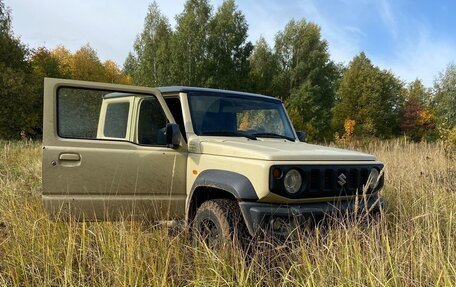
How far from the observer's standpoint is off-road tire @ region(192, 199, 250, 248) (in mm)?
3344

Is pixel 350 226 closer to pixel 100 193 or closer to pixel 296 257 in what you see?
pixel 296 257

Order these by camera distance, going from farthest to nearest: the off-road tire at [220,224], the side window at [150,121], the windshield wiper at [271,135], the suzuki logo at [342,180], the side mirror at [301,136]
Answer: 1. the side mirror at [301,136]
2. the windshield wiper at [271,135]
3. the side window at [150,121]
4. the suzuki logo at [342,180]
5. the off-road tire at [220,224]

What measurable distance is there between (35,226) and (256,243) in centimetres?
203

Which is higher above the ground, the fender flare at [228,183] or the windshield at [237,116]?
the windshield at [237,116]

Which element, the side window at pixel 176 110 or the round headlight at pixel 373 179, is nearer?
the round headlight at pixel 373 179

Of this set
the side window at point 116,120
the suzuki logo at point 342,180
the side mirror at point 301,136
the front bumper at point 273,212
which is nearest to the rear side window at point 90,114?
the side window at point 116,120

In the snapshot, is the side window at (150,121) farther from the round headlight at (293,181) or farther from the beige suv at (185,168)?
the round headlight at (293,181)

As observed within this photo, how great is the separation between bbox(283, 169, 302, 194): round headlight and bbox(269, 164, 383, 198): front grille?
0.10 feet

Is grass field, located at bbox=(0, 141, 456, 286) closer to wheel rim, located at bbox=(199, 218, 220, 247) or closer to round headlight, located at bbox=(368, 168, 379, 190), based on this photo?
wheel rim, located at bbox=(199, 218, 220, 247)

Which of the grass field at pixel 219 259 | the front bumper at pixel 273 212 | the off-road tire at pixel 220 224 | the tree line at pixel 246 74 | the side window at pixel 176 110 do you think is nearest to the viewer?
the grass field at pixel 219 259

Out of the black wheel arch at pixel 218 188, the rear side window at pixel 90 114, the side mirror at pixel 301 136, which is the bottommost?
the black wheel arch at pixel 218 188

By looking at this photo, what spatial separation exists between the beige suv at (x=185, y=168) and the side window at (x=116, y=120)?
8 cm

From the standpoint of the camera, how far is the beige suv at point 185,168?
11.0 feet

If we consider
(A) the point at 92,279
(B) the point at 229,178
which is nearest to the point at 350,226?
(B) the point at 229,178
